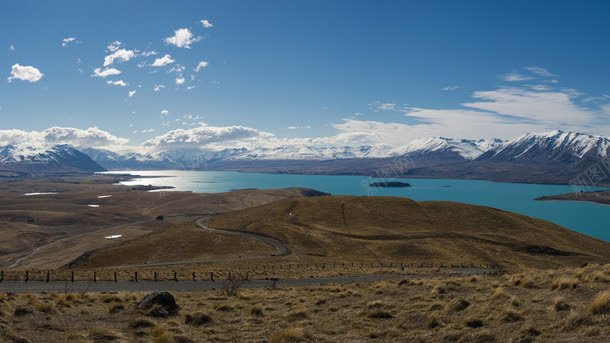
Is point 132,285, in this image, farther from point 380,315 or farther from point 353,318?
point 380,315

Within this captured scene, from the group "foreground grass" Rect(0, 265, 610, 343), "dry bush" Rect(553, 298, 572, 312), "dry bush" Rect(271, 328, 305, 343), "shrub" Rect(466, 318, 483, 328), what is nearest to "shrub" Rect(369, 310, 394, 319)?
"foreground grass" Rect(0, 265, 610, 343)

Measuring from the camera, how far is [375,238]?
3772 inches

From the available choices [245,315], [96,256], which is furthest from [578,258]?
[96,256]

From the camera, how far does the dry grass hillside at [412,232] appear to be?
3270 inches

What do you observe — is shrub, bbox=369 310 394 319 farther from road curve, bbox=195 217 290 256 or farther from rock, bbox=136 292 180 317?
road curve, bbox=195 217 290 256

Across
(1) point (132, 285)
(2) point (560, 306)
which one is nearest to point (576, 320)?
(2) point (560, 306)

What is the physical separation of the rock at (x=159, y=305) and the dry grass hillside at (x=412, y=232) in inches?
2085

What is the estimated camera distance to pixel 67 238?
527ft

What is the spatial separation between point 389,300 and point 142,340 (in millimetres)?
12517

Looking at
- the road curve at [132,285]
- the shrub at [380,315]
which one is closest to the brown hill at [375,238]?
the road curve at [132,285]

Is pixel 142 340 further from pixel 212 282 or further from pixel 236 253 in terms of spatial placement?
pixel 236 253

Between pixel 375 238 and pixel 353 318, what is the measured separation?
7711 cm

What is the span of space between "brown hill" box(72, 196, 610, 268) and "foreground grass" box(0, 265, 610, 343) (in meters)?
44.3

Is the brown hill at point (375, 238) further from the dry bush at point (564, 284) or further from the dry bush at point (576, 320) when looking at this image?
the dry bush at point (576, 320)
